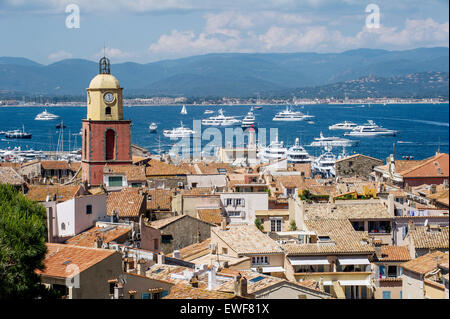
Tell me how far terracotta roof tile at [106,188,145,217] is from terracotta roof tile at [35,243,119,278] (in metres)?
6.62

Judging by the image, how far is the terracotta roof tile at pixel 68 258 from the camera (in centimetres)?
1055

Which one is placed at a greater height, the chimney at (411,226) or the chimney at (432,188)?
the chimney at (432,188)

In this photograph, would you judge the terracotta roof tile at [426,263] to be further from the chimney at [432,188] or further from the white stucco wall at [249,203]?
the white stucco wall at [249,203]

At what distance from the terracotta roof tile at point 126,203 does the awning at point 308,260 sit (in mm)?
4943

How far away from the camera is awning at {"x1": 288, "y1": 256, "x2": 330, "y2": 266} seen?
14852mm

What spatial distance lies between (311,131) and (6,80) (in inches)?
3749

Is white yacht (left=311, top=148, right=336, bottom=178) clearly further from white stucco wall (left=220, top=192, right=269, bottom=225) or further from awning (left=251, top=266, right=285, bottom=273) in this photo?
awning (left=251, top=266, right=285, bottom=273)

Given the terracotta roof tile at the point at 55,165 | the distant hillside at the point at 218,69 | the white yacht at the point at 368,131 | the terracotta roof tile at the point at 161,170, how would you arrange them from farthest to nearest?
the white yacht at the point at 368,131 < the terracotta roof tile at the point at 55,165 < the terracotta roof tile at the point at 161,170 < the distant hillside at the point at 218,69

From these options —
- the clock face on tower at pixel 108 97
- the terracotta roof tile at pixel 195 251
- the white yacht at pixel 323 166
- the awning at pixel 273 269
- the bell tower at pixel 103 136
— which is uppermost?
the clock face on tower at pixel 108 97

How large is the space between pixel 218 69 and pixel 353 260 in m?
56.3

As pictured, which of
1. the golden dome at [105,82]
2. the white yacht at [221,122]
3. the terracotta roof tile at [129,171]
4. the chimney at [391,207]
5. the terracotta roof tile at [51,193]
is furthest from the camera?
the white yacht at [221,122]

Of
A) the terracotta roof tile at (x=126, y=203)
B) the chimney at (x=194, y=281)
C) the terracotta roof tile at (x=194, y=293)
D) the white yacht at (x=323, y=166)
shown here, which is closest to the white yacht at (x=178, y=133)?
the white yacht at (x=323, y=166)

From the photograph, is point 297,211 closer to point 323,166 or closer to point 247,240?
point 247,240

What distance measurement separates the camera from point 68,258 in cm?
1120
